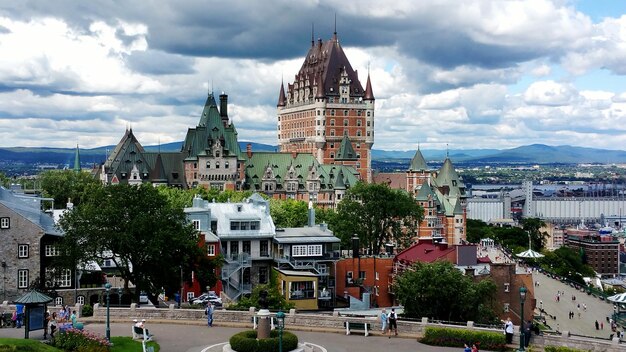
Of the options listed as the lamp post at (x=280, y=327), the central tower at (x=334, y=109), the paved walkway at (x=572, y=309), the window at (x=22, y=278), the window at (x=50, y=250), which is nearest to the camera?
the lamp post at (x=280, y=327)

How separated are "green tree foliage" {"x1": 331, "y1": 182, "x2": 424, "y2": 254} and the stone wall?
54.5 meters

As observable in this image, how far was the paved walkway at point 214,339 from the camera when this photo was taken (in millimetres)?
39719

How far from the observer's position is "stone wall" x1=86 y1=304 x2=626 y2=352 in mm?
38500

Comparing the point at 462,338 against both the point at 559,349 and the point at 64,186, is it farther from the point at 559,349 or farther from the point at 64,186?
the point at 64,186

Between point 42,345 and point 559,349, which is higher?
point 42,345

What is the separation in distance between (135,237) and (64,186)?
262ft

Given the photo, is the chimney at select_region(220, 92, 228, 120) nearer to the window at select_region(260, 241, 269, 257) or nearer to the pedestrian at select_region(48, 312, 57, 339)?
the window at select_region(260, 241, 269, 257)

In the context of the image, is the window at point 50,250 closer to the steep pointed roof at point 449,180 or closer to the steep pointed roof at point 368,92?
the steep pointed roof at point 449,180

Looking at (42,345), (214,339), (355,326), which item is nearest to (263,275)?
(355,326)

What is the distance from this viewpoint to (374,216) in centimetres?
10412

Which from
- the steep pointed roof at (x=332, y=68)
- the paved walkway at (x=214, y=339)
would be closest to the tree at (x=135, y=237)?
the paved walkway at (x=214, y=339)

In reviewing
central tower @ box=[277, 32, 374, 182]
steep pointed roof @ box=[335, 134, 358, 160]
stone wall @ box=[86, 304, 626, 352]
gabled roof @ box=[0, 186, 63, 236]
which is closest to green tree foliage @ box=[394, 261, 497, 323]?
stone wall @ box=[86, 304, 626, 352]

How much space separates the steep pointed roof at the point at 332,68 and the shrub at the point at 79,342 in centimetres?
15018

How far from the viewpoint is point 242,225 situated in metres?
72.3
